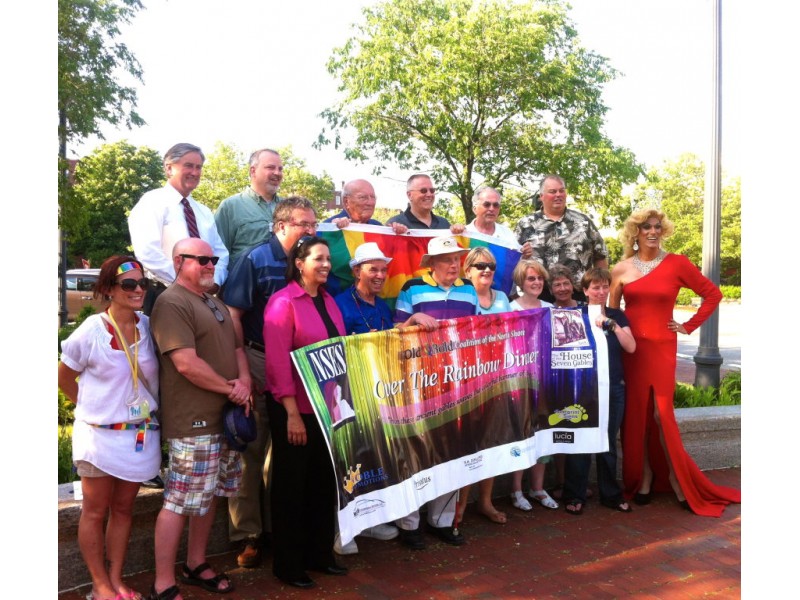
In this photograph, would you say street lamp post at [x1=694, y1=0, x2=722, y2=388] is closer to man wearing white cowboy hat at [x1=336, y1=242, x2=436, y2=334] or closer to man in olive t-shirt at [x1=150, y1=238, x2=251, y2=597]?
man wearing white cowboy hat at [x1=336, y1=242, x2=436, y2=334]

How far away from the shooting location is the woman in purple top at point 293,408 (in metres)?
4.52

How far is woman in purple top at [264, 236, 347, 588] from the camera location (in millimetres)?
4516

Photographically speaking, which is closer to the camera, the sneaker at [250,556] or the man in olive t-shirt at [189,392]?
the man in olive t-shirt at [189,392]

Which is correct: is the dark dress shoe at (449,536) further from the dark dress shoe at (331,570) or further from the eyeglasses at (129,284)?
the eyeglasses at (129,284)

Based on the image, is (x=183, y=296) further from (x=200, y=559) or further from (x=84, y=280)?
(x=84, y=280)

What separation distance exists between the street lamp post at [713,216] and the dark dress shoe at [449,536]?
546cm

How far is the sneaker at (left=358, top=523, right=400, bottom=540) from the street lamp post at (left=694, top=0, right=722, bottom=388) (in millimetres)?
5746

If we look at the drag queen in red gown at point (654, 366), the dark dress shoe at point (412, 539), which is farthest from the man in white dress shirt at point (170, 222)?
the drag queen in red gown at point (654, 366)

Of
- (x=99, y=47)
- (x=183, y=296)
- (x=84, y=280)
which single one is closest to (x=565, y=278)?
(x=183, y=296)

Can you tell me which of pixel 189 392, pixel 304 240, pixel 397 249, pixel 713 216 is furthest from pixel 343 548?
pixel 713 216

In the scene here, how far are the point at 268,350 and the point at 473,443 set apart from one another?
1.84m

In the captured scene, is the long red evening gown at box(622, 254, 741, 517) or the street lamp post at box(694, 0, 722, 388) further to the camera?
the street lamp post at box(694, 0, 722, 388)

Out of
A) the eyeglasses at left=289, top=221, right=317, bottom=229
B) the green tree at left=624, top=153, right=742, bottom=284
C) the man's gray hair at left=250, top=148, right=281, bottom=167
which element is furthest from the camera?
the green tree at left=624, top=153, right=742, bottom=284

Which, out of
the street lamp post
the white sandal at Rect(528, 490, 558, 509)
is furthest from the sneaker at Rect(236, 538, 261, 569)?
the street lamp post
